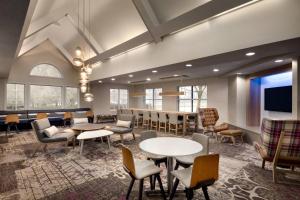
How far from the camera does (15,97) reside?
8164 mm

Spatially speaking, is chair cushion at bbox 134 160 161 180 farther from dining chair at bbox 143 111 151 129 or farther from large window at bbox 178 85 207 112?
large window at bbox 178 85 207 112

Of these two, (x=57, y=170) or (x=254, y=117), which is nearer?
(x=57, y=170)

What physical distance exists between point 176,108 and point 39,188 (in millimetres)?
8059

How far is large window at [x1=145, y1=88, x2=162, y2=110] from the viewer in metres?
11.3

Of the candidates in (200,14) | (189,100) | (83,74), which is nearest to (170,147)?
(200,14)

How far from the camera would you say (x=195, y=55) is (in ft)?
12.8

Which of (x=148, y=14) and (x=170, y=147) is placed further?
(x=148, y=14)

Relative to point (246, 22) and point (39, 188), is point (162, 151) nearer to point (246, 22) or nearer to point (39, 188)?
point (39, 188)

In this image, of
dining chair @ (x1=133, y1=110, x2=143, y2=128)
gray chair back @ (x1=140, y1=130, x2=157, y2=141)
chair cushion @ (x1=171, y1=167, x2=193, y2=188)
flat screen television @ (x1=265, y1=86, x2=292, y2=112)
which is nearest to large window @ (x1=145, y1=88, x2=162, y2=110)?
dining chair @ (x1=133, y1=110, x2=143, y2=128)

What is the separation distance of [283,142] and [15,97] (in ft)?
33.8

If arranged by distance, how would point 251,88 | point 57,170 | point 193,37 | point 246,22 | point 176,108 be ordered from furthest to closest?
point 176,108
point 251,88
point 193,37
point 57,170
point 246,22

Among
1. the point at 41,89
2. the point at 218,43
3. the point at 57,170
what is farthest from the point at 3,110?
the point at 218,43

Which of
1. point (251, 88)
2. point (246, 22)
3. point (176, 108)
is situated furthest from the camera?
point (176, 108)

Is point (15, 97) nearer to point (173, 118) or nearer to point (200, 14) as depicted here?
point (173, 118)
